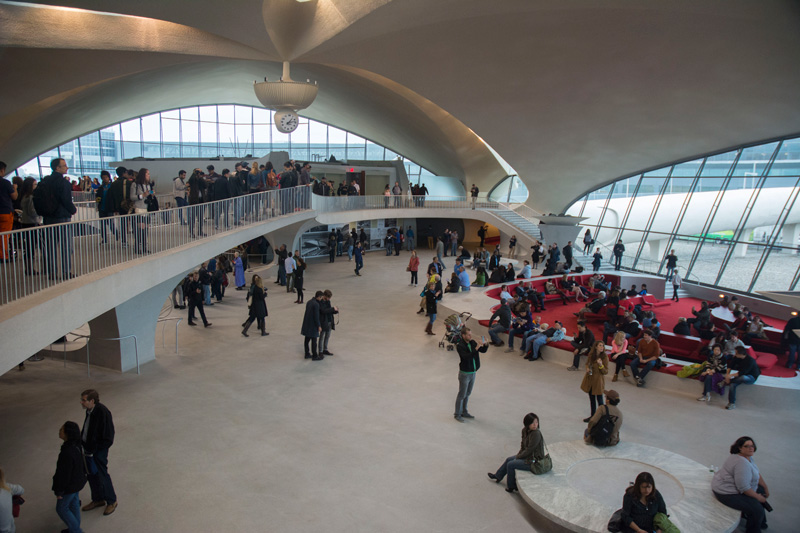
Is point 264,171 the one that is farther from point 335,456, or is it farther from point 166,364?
point 335,456

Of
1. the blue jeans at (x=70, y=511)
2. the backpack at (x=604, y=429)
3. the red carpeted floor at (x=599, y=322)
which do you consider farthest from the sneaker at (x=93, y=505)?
the red carpeted floor at (x=599, y=322)

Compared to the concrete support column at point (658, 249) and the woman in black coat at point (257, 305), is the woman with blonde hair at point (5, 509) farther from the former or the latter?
the concrete support column at point (658, 249)

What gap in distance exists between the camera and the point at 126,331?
36.4ft

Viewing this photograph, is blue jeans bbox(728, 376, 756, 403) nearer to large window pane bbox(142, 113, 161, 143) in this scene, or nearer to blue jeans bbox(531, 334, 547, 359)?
blue jeans bbox(531, 334, 547, 359)

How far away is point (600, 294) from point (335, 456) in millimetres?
11487

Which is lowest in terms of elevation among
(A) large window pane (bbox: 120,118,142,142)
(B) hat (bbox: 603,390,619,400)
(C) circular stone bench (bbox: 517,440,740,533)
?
(C) circular stone bench (bbox: 517,440,740,533)

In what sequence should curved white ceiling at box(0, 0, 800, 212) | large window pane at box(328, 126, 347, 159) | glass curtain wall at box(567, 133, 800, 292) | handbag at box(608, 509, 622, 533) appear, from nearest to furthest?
handbag at box(608, 509, 622, 533) → curved white ceiling at box(0, 0, 800, 212) → glass curtain wall at box(567, 133, 800, 292) → large window pane at box(328, 126, 347, 159)

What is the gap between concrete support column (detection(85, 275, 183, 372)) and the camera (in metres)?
11.0

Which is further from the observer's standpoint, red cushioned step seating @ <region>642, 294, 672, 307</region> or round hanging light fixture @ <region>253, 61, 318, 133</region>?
red cushioned step seating @ <region>642, 294, 672, 307</region>

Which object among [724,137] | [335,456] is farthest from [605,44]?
[335,456]

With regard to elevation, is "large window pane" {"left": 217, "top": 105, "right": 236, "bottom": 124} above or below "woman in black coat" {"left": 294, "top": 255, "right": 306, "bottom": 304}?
above

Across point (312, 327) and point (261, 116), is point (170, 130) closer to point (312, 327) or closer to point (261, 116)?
point (261, 116)

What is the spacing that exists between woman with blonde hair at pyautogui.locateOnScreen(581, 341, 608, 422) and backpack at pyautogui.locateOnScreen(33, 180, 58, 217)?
26.6ft

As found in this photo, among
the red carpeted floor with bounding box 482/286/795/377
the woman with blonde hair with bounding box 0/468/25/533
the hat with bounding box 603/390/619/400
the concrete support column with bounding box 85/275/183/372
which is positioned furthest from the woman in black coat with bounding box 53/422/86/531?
the red carpeted floor with bounding box 482/286/795/377
